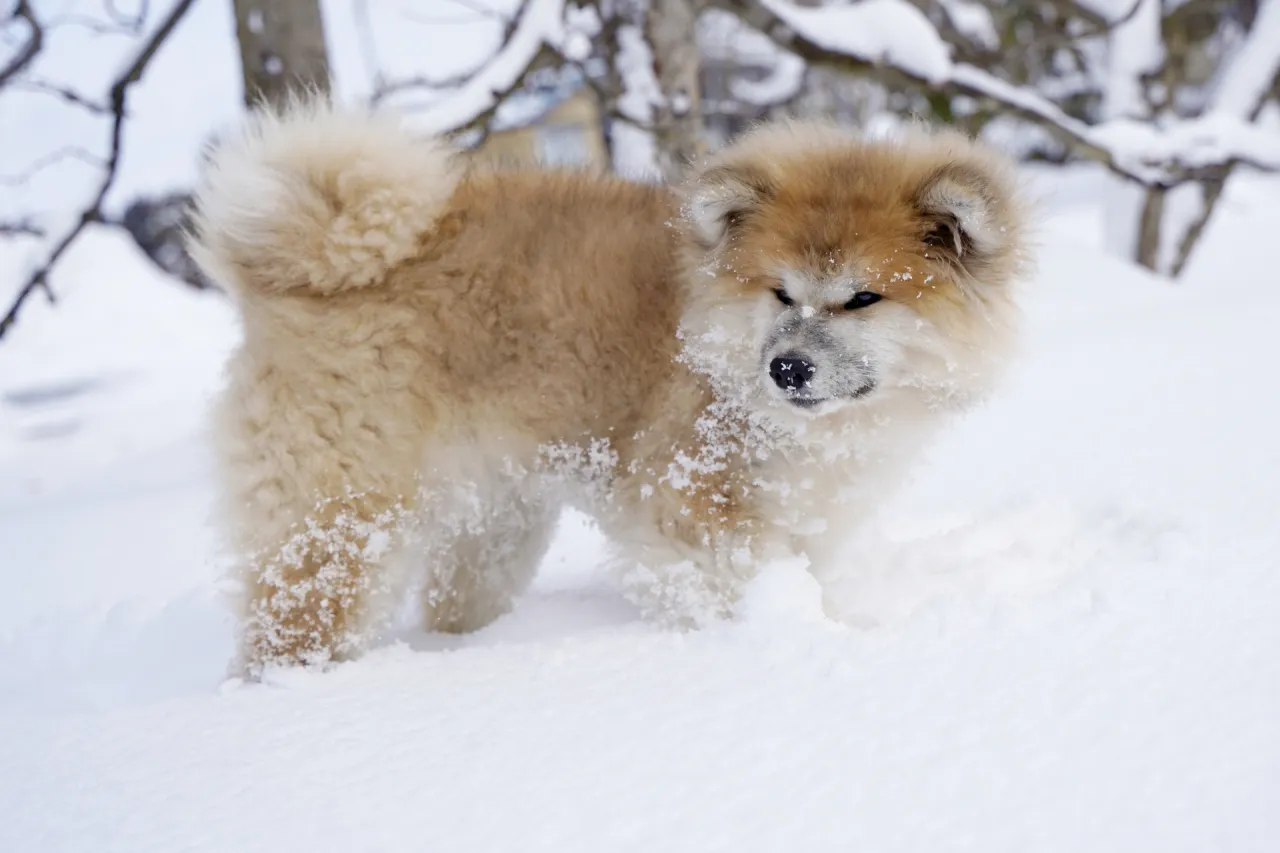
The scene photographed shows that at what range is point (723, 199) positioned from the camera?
2.55m

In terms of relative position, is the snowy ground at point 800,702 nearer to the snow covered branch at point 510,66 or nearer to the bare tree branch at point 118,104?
the bare tree branch at point 118,104

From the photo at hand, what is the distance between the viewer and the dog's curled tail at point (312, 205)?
8.79 feet

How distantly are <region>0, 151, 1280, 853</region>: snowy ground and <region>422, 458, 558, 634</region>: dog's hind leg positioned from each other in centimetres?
12

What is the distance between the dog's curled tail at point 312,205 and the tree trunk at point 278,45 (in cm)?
181

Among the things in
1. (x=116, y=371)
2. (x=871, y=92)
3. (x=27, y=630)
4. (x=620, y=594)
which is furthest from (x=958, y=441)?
(x=116, y=371)

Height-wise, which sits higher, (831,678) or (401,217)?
(401,217)

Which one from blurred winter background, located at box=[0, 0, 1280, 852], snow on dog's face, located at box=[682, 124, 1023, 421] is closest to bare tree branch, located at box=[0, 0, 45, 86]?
blurred winter background, located at box=[0, 0, 1280, 852]

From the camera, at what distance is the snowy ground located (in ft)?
4.98

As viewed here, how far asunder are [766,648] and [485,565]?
139 cm

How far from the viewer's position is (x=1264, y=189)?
20.0 meters

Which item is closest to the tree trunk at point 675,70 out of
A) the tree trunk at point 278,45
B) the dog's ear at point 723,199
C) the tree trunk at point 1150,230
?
the tree trunk at point 278,45

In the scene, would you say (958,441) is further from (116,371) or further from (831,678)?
(116,371)

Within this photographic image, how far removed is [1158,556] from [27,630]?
3.86 metres

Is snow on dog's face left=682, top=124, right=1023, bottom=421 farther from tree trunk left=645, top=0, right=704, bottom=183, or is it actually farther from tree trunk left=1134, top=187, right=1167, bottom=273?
tree trunk left=1134, top=187, right=1167, bottom=273
